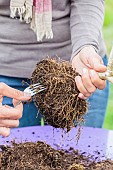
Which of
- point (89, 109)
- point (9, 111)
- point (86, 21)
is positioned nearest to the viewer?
point (9, 111)

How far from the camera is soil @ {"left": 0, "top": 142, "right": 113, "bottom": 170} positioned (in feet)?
6.50

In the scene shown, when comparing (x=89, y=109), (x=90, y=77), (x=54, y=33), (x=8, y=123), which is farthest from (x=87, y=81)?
(x=89, y=109)

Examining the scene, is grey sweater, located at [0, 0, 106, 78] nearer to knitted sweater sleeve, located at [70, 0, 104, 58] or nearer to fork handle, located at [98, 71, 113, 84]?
knitted sweater sleeve, located at [70, 0, 104, 58]

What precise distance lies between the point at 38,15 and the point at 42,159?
1.72 feet

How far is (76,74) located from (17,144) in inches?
13.4

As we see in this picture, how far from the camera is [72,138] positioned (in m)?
2.28

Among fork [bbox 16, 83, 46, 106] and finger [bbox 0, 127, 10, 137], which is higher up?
fork [bbox 16, 83, 46, 106]

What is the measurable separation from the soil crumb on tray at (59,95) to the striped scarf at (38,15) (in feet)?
0.78

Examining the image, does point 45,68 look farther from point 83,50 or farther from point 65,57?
point 65,57

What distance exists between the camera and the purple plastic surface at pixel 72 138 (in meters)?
2.21

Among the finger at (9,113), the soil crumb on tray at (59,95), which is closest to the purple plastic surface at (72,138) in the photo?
the soil crumb on tray at (59,95)

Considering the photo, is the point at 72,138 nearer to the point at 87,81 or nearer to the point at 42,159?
the point at 42,159

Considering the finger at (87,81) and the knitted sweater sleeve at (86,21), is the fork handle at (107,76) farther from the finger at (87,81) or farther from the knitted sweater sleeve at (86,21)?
the knitted sweater sleeve at (86,21)

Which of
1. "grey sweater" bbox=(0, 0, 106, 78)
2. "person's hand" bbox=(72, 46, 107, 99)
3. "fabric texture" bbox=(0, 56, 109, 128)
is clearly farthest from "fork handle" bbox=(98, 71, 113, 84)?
"fabric texture" bbox=(0, 56, 109, 128)
